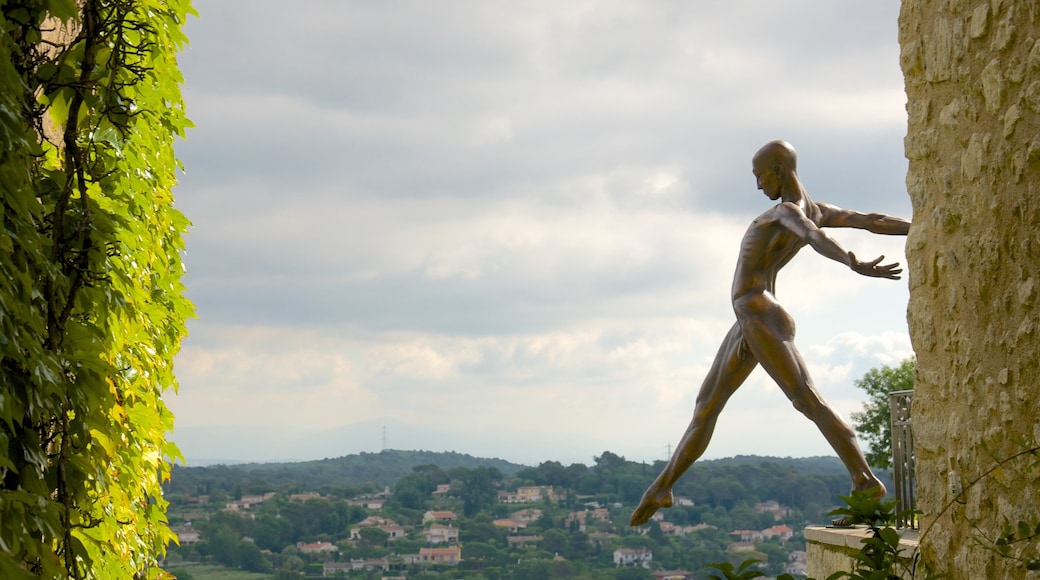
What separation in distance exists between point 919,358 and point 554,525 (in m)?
21.0

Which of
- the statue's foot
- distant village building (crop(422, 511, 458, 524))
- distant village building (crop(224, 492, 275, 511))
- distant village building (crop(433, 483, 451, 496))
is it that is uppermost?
distant village building (crop(433, 483, 451, 496))

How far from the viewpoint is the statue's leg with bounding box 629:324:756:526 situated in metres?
6.43

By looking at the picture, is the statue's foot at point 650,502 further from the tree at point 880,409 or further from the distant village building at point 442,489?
the distant village building at point 442,489

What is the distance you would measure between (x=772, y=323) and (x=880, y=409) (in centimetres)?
905

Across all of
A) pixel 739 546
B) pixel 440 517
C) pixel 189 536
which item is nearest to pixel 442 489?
pixel 440 517

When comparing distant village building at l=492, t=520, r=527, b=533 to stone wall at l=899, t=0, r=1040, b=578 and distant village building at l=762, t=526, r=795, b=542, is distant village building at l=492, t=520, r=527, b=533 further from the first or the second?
stone wall at l=899, t=0, r=1040, b=578

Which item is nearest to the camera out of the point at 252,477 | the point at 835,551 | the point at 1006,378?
the point at 1006,378

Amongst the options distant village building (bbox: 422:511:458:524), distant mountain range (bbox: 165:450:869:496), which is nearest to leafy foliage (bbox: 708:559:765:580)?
distant mountain range (bbox: 165:450:869:496)

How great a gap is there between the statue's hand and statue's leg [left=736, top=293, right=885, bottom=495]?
28.2 inches

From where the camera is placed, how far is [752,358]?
6.34 metres

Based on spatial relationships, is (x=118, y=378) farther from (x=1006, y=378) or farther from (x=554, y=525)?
(x=554, y=525)

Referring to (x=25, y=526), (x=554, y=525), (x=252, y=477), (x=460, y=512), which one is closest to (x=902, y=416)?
(x=25, y=526)

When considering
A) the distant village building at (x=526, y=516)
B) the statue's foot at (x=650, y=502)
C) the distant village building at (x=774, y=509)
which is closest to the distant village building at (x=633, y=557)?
the distant village building at (x=774, y=509)

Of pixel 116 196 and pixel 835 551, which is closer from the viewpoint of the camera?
pixel 116 196
